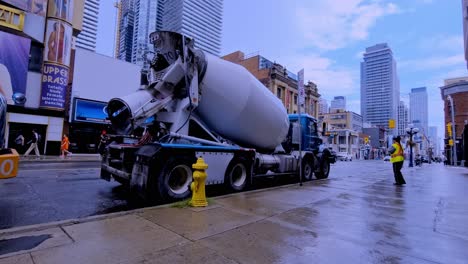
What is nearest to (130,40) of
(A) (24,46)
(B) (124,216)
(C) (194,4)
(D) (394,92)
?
(C) (194,4)

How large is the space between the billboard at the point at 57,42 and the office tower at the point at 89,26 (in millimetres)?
Answer: 50797

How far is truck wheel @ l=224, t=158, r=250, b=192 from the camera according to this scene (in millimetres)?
7454

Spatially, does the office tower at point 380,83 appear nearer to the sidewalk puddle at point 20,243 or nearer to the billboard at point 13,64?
the billboard at point 13,64

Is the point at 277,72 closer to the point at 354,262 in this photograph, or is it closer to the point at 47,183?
the point at 47,183

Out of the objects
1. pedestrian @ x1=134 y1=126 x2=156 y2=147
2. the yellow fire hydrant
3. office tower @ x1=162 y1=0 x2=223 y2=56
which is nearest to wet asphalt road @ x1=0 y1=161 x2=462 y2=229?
the yellow fire hydrant

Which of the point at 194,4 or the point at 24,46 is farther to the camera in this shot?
Result: the point at 194,4

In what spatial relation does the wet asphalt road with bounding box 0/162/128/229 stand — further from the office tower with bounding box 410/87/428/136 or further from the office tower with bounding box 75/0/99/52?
the office tower with bounding box 410/87/428/136

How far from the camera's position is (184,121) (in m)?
6.86

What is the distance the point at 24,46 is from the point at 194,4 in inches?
1310

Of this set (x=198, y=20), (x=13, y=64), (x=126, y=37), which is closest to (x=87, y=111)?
(x=13, y=64)

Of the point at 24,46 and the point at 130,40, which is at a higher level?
the point at 130,40

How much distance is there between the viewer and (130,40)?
4791 cm

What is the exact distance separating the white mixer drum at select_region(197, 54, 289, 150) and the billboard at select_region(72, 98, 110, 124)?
16599 mm

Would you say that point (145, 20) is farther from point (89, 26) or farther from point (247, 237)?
point (247, 237)
